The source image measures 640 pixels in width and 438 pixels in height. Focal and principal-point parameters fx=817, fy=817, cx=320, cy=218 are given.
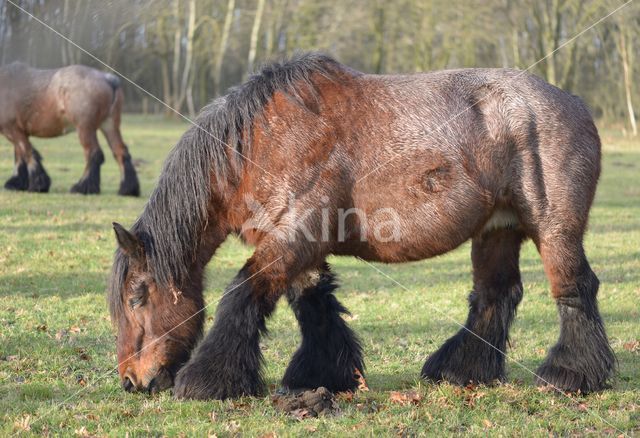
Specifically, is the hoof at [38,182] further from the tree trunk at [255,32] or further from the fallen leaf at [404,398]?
the tree trunk at [255,32]

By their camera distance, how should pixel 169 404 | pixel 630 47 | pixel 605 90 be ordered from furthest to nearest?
pixel 605 90, pixel 630 47, pixel 169 404

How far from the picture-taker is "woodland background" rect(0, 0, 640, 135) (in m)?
35.2

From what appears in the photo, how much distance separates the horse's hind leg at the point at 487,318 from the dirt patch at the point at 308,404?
3.63 ft

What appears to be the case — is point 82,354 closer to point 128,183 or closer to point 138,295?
point 138,295

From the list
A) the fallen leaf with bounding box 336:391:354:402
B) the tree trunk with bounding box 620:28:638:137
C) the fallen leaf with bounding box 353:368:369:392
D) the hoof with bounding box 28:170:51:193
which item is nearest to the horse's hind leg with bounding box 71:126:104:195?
the hoof with bounding box 28:170:51:193

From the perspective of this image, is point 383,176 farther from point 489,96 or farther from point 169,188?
point 169,188

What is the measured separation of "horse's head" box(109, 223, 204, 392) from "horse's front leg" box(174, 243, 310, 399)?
164mm

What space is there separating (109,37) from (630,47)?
30.6 metres

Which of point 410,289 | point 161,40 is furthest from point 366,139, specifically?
point 161,40

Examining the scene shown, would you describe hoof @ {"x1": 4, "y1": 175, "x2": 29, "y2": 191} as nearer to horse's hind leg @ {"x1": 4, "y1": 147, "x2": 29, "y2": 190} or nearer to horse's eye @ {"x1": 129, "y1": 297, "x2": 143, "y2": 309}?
horse's hind leg @ {"x1": 4, "y1": 147, "x2": 29, "y2": 190}

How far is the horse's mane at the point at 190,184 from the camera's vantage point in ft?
17.4

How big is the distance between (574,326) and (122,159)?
1211cm

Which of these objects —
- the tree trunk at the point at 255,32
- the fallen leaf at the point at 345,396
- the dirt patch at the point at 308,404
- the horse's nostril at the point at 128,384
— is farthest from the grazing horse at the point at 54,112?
the tree trunk at the point at 255,32

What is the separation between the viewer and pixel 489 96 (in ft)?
18.5
